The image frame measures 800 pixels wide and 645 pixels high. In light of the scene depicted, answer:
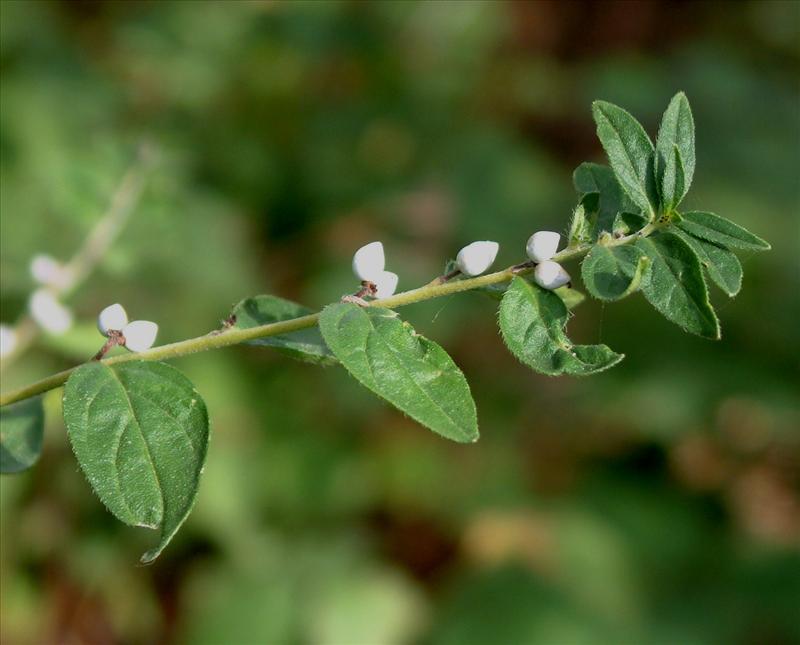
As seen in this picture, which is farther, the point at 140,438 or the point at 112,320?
the point at 112,320

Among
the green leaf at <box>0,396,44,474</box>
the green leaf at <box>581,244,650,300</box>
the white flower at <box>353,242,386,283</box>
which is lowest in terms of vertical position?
the green leaf at <box>0,396,44,474</box>

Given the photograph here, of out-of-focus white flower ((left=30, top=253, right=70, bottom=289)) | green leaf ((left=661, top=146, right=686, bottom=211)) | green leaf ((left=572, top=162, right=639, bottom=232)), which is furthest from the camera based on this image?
out-of-focus white flower ((left=30, top=253, right=70, bottom=289))

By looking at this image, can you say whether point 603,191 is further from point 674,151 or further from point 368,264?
point 368,264

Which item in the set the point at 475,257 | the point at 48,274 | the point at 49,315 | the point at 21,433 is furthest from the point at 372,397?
the point at 475,257

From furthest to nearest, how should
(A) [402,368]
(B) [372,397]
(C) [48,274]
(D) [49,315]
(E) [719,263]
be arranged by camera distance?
(B) [372,397] < (C) [48,274] < (D) [49,315] < (E) [719,263] < (A) [402,368]

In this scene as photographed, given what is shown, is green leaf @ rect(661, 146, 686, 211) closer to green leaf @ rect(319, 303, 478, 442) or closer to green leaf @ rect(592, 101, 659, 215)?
green leaf @ rect(592, 101, 659, 215)

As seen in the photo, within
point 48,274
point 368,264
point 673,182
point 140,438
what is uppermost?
point 673,182

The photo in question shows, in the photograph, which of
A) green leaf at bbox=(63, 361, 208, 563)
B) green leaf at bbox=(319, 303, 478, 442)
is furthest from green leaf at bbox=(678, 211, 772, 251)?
Result: green leaf at bbox=(63, 361, 208, 563)
